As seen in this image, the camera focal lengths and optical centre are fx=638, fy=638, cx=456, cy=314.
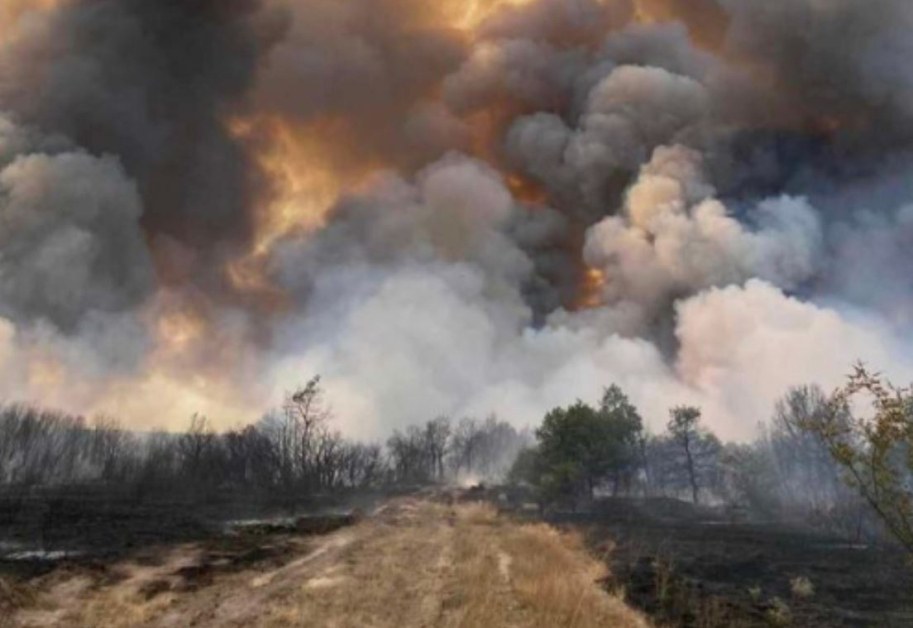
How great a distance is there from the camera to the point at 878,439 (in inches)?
431

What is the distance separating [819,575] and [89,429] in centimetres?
13987

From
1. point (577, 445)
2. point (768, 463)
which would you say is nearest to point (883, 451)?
point (577, 445)

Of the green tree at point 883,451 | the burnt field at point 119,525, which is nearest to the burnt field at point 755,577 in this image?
the green tree at point 883,451

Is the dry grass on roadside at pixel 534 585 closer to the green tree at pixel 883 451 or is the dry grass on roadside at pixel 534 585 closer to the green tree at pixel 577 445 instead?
the green tree at pixel 883 451

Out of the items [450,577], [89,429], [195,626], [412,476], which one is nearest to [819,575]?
[450,577]

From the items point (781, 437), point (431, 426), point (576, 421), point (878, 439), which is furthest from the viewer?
point (431, 426)

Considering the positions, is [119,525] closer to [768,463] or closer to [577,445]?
[577,445]

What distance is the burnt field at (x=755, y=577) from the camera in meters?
18.6

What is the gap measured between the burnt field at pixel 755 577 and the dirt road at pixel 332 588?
1.96 m

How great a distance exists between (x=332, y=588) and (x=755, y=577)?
17414 millimetres

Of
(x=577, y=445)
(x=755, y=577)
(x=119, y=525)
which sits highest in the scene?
(x=577, y=445)

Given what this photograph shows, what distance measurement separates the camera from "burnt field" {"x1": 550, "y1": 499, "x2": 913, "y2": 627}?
18.6 meters

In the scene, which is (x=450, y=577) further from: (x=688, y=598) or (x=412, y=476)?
(x=412, y=476)

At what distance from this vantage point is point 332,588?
20.7 metres
